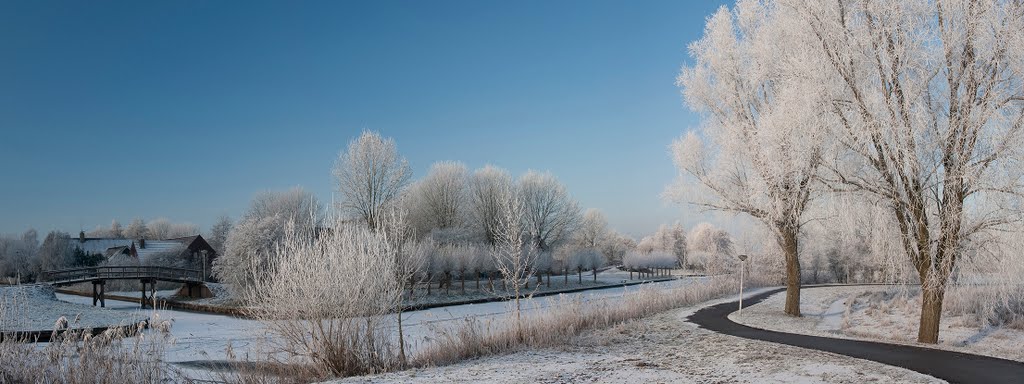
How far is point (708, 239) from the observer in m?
100

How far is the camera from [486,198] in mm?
61250

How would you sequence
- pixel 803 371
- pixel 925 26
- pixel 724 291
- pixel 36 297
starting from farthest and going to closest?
pixel 36 297, pixel 724 291, pixel 925 26, pixel 803 371

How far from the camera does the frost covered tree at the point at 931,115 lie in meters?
11.6

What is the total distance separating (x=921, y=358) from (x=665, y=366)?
4.51m

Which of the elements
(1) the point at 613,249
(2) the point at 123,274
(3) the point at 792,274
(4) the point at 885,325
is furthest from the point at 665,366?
(1) the point at 613,249

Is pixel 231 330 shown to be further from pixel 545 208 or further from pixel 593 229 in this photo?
pixel 593 229

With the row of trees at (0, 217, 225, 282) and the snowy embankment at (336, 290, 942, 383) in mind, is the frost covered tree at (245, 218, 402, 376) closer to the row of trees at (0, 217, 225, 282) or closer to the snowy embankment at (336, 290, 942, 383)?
the snowy embankment at (336, 290, 942, 383)

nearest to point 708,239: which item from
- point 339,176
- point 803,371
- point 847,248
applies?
point 847,248

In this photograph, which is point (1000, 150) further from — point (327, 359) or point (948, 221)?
point (327, 359)

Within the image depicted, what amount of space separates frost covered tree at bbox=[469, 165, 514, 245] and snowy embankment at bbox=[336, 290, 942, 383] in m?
46.3

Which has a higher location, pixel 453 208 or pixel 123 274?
pixel 453 208

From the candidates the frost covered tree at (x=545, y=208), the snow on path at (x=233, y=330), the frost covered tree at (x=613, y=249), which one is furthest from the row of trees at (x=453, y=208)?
the frost covered tree at (x=613, y=249)

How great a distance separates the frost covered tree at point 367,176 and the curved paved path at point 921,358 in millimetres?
37758

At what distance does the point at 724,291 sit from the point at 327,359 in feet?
76.6
